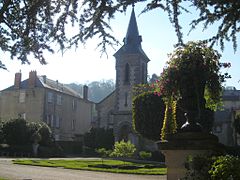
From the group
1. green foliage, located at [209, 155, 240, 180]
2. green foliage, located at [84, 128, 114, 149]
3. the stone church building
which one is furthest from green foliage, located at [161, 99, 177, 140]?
green foliage, located at [84, 128, 114, 149]

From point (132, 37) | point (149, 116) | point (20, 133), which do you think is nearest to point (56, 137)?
point (20, 133)

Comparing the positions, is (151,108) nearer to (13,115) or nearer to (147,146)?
(147,146)

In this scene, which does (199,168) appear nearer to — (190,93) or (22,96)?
(190,93)

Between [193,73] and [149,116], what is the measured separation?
87.0 feet

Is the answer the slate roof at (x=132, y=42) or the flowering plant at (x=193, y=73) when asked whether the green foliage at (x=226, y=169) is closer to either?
the flowering plant at (x=193, y=73)

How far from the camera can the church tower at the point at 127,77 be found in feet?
149

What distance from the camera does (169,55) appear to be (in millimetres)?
8469

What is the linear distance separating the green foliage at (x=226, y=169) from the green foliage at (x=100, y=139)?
4020 centimetres

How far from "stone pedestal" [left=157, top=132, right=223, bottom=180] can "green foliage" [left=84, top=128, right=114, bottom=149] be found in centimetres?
3847

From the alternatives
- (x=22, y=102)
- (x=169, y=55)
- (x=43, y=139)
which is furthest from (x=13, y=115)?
(x=169, y=55)

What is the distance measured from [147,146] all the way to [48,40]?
122 feet

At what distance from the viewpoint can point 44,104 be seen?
1865 inches

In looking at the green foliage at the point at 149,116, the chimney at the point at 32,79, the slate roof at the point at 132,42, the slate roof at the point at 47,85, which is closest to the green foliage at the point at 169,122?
the green foliage at the point at 149,116

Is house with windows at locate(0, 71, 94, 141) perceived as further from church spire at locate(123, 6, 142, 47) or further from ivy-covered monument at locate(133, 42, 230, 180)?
ivy-covered monument at locate(133, 42, 230, 180)
